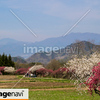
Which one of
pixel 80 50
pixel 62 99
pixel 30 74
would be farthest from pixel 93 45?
pixel 62 99

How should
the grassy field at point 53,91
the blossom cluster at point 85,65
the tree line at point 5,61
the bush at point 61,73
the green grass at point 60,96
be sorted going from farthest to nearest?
1. the tree line at point 5,61
2. the bush at point 61,73
3. the blossom cluster at point 85,65
4. the grassy field at point 53,91
5. the green grass at point 60,96

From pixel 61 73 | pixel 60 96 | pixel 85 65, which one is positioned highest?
pixel 85 65

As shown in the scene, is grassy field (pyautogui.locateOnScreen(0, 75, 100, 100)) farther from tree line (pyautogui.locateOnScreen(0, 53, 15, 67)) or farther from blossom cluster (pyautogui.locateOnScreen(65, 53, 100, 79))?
tree line (pyautogui.locateOnScreen(0, 53, 15, 67))

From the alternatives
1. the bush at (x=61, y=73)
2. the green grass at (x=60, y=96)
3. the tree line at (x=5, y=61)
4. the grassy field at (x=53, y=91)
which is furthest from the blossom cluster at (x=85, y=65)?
the tree line at (x=5, y=61)

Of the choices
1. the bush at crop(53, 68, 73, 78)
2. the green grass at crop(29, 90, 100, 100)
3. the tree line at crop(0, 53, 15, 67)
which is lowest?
the green grass at crop(29, 90, 100, 100)

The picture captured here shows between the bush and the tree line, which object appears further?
the tree line

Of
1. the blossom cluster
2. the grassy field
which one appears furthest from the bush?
the blossom cluster

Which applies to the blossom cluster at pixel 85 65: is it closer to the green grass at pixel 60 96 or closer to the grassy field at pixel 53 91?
the grassy field at pixel 53 91

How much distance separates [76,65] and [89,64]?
246 centimetres

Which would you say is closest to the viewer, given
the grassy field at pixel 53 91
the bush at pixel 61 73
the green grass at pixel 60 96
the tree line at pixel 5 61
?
the green grass at pixel 60 96

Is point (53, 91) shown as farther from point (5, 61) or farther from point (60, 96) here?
point (5, 61)

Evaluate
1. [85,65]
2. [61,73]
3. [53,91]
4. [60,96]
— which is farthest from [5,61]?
[60,96]

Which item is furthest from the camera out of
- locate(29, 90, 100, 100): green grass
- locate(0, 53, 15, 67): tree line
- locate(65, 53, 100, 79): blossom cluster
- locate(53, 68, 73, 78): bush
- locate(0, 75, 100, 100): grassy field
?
locate(0, 53, 15, 67): tree line

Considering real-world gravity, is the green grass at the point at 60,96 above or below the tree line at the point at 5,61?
below
